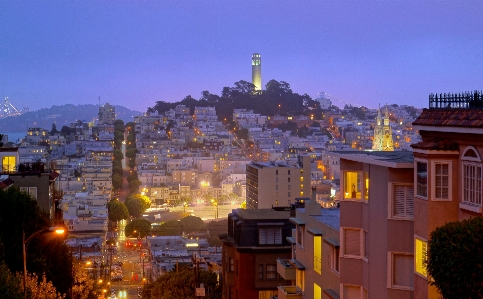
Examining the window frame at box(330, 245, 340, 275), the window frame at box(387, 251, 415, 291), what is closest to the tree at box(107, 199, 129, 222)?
the window frame at box(330, 245, 340, 275)

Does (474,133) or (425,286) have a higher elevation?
(474,133)

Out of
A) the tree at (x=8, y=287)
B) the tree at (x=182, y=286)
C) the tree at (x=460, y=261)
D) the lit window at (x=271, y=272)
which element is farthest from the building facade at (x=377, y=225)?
the tree at (x=182, y=286)

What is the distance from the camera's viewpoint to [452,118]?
6.70m

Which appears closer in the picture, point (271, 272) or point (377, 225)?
point (377, 225)

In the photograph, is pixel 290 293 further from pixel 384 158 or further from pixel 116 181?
pixel 116 181

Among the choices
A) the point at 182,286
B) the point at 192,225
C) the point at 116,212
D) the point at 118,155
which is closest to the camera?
the point at 182,286

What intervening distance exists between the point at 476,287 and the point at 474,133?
138 cm

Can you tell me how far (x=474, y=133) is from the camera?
631 cm

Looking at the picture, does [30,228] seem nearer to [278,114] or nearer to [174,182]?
[174,182]

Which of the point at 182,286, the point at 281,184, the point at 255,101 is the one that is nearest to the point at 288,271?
the point at 182,286

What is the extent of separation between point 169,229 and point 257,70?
103 meters

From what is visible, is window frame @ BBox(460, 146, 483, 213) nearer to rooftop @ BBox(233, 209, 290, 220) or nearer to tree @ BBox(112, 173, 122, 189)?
rooftop @ BBox(233, 209, 290, 220)

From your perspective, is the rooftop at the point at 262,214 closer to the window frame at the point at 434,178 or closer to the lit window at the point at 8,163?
the lit window at the point at 8,163

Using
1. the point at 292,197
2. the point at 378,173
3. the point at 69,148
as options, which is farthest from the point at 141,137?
the point at 378,173
